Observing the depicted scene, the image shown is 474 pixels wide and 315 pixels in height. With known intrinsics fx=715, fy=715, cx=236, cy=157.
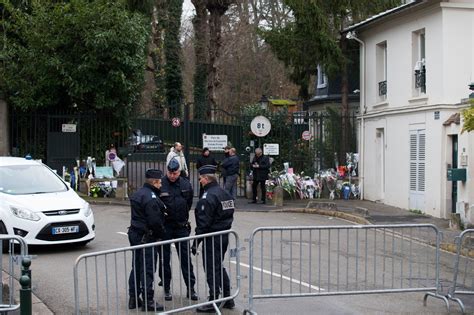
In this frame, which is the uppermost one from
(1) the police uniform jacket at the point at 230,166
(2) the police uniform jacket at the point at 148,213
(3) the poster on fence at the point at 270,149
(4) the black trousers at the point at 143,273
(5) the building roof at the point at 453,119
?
(5) the building roof at the point at 453,119

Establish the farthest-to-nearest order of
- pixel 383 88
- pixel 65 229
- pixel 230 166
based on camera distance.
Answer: pixel 383 88 < pixel 230 166 < pixel 65 229

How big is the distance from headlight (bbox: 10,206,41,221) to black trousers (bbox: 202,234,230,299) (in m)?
4.35

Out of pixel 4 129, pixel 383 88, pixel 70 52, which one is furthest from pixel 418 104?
pixel 4 129

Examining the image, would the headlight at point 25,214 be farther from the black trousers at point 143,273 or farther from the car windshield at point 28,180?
the black trousers at point 143,273

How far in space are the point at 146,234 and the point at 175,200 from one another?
595 millimetres

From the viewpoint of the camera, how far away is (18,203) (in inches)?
476

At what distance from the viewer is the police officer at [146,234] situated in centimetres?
850

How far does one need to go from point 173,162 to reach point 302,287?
2437 mm

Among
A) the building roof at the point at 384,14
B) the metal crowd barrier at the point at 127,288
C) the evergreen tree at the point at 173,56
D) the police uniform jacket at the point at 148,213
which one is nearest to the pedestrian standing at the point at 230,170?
the building roof at the point at 384,14

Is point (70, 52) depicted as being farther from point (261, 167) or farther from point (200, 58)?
point (200, 58)

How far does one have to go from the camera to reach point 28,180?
13312 millimetres

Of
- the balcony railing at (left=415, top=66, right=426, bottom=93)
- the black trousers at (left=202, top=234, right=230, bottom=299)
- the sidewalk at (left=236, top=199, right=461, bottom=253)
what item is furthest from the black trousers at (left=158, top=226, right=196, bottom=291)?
the balcony railing at (left=415, top=66, right=426, bottom=93)

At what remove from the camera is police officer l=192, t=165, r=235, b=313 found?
28.5ft

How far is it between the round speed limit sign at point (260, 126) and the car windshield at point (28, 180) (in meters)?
10.5
